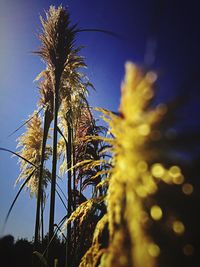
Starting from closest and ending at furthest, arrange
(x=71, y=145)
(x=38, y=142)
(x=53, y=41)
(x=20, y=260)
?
(x=53, y=41) < (x=71, y=145) < (x=38, y=142) < (x=20, y=260)

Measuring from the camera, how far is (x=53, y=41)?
5.39 metres

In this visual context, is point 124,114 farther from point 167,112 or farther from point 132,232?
point 132,232

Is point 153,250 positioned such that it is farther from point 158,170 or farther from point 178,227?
point 158,170

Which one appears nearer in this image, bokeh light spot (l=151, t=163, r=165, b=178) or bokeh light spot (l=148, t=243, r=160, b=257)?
bokeh light spot (l=148, t=243, r=160, b=257)

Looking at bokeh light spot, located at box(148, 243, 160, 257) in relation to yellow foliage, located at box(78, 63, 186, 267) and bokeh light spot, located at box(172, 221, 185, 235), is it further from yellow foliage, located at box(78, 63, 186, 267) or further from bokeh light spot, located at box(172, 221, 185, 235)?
bokeh light spot, located at box(172, 221, 185, 235)

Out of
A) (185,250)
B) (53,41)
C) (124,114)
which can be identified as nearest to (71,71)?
(53,41)

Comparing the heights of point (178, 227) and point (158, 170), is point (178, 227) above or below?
below

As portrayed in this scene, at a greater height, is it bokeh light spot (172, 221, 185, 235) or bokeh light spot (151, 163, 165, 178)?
bokeh light spot (151, 163, 165, 178)

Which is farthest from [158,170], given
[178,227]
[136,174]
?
[178,227]

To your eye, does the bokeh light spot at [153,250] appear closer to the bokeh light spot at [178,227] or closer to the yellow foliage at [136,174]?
the yellow foliage at [136,174]

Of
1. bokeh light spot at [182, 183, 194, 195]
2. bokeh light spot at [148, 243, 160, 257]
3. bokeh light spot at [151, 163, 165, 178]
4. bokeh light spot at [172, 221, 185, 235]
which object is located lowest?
bokeh light spot at [148, 243, 160, 257]

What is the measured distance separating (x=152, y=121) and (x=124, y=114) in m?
0.18

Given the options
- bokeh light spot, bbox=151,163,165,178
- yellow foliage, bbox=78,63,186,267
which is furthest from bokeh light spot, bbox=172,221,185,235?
bokeh light spot, bbox=151,163,165,178

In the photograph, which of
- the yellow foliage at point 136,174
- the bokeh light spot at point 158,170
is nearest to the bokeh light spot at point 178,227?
the yellow foliage at point 136,174
